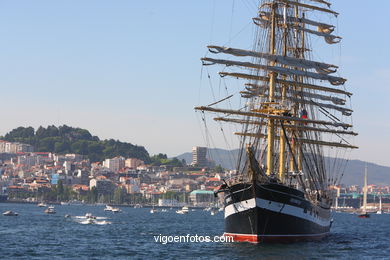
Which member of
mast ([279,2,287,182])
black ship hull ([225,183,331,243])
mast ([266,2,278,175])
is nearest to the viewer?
black ship hull ([225,183,331,243])

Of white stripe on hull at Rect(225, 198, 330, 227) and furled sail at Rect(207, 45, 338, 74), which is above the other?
furled sail at Rect(207, 45, 338, 74)

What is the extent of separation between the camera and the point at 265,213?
220ft

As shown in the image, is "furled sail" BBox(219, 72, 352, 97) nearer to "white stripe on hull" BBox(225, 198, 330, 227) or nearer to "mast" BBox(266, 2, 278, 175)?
"mast" BBox(266, 2, 278, 175)

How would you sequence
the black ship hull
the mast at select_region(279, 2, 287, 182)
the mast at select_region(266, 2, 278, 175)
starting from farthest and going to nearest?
the mast at select_region(279, 2, 287, 182), the mast at select_region(266, 2, 278, 175), the black ship hull

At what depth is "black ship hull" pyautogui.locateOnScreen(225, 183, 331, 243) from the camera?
67188 mm

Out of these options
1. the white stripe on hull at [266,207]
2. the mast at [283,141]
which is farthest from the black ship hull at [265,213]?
the mast at [283,141]

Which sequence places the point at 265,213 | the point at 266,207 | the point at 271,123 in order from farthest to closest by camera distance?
the point at 271,123, the point at 266,207, the point at 265,213

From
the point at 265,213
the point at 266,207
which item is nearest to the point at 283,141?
the point at 266,207

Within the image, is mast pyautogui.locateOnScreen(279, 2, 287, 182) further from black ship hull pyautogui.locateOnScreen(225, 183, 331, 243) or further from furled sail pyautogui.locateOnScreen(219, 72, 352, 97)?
black ship hull pyautogui.locateOnScreen(225, 183, 331, 243)

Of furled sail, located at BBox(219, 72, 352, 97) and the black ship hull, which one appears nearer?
the black ship hull

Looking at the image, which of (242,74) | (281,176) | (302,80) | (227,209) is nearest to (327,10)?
(302,80)

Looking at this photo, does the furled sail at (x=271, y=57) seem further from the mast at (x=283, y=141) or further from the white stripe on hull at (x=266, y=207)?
the white stripe on hull at (x=266, y=207)

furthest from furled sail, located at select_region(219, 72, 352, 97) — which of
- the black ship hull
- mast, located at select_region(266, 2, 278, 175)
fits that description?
the black ship hull

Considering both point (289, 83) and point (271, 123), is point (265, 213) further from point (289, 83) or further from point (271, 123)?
point (289, 83)
